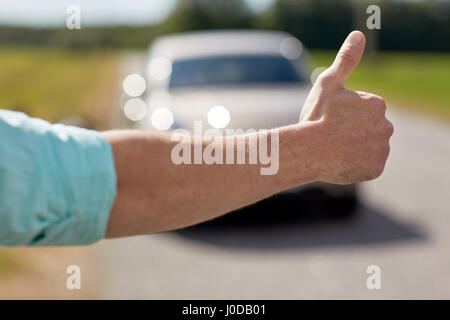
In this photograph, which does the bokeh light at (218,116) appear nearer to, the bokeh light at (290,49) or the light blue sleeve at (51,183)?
the bokeh light at (290,49)

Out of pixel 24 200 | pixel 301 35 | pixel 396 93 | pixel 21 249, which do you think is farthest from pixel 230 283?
pixel 301 35

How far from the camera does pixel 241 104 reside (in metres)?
6.07

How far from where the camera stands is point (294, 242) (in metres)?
5.48

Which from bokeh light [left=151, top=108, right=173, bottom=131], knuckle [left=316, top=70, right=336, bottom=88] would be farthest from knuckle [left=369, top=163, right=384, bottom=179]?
bokeh light [left=151, top=108, right=173, bottom=131]

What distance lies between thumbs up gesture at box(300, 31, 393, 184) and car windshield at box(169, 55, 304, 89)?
5.34 meters

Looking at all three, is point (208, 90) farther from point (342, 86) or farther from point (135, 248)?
point (342, 86)

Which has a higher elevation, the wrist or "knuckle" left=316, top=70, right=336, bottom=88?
"knuckle" left=316, top=70, right=336, bottom=88

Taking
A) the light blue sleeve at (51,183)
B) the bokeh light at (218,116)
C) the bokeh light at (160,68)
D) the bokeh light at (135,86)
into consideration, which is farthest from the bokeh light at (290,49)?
the light blue sleeve at (51,183)

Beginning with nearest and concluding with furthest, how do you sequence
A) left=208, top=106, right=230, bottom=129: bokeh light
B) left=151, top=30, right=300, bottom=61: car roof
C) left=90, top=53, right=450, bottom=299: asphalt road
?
left=90, top=53, right=450, bottom=299: asphalt road → left=208, top=106, right=230, bottom=129: bokeh light → left=151, top=30, right=300, bottom=61: car roof

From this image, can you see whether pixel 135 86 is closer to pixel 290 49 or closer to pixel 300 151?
pixel 290 49

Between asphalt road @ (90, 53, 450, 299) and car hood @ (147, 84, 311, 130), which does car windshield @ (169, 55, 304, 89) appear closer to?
car hood @ (147, 84, 311, 130)

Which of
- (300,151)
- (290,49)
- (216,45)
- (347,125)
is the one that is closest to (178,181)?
(300,151)

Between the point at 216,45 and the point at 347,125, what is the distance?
20.3ft

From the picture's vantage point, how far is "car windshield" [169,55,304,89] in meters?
7.05
